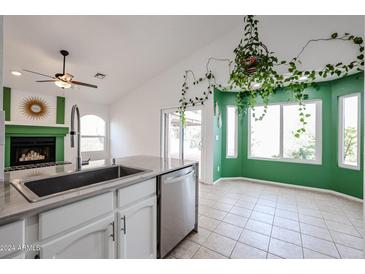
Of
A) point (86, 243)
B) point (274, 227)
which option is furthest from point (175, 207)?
point (274, 227)

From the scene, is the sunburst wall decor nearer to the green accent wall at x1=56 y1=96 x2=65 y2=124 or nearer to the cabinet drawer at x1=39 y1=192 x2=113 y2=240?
the green accent wall at x1=56 y1=96 x2=65 y2=124

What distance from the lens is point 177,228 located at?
1.61m

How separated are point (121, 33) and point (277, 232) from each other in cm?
397

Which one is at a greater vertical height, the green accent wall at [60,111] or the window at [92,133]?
the green accent wall at [60,111]

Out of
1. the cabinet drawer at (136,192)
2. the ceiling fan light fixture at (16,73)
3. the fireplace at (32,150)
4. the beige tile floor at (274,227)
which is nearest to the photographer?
the cabinet drawer at (136,192)

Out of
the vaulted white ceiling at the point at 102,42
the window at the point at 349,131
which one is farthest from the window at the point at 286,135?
the vaulted white ceiling at the point at 102,42

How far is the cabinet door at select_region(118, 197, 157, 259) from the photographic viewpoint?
1.11 meters

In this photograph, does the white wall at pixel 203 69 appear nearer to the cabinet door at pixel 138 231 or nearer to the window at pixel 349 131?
the window at pixel 349 131

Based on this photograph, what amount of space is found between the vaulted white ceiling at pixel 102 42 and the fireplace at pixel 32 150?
138 centimetres

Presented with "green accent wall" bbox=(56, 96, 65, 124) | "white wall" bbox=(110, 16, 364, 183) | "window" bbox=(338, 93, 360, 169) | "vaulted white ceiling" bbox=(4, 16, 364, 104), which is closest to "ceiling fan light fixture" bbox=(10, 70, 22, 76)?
"vaulted white ceiling" bbox=(4, 16, 364, 104)

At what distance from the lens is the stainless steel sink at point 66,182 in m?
0.97

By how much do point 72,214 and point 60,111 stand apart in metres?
5.25

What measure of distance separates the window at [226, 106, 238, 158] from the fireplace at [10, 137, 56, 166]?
5104 millimetres

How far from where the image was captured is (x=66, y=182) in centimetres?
133
